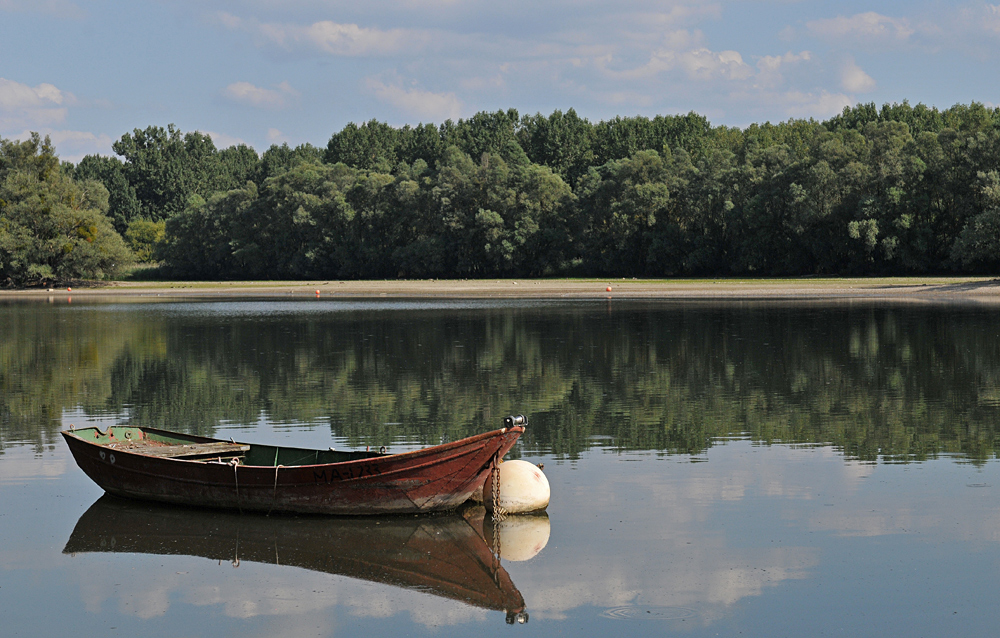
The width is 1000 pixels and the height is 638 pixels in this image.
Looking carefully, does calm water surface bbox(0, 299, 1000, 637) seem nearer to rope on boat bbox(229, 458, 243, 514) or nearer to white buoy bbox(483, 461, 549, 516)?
rope on boat bbox(229, 458, 243, 514)

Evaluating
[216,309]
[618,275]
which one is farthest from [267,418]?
[618,275]

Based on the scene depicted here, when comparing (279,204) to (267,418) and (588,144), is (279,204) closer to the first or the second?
(588,144)

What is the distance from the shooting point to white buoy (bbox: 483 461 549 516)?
14984 millimetres

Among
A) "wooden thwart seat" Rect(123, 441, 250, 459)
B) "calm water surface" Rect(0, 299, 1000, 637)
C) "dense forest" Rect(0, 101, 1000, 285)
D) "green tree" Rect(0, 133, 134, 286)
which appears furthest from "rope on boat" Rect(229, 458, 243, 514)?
"green tree" Rect(0, 133, 134, 286)

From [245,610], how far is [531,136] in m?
157

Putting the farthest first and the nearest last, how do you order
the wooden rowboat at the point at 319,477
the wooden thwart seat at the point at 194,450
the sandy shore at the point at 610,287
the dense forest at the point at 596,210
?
1. the dense forest at the point at 596,210
2. the sandy shore at the point at 610,287
3. the wooden thwart seat at the point at 194,450
4. the wooden rowboat at the point at 319,477

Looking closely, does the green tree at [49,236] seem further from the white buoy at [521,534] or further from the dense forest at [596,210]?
the white buoy at [521,534]

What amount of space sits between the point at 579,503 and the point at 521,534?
5.43 ft

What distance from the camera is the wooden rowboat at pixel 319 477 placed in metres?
14.4

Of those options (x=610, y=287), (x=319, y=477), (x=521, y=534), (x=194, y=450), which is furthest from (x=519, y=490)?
(x=610, y=287)

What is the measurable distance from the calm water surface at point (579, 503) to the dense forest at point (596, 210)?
64780 mm

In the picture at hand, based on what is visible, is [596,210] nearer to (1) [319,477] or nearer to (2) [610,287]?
(2) [610,287]

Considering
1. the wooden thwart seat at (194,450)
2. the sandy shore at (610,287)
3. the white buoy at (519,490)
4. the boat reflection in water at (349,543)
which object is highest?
the wooden thwart seat at (194,450)

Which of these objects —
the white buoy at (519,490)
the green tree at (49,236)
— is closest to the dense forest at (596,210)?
the green tree at (49,236)
